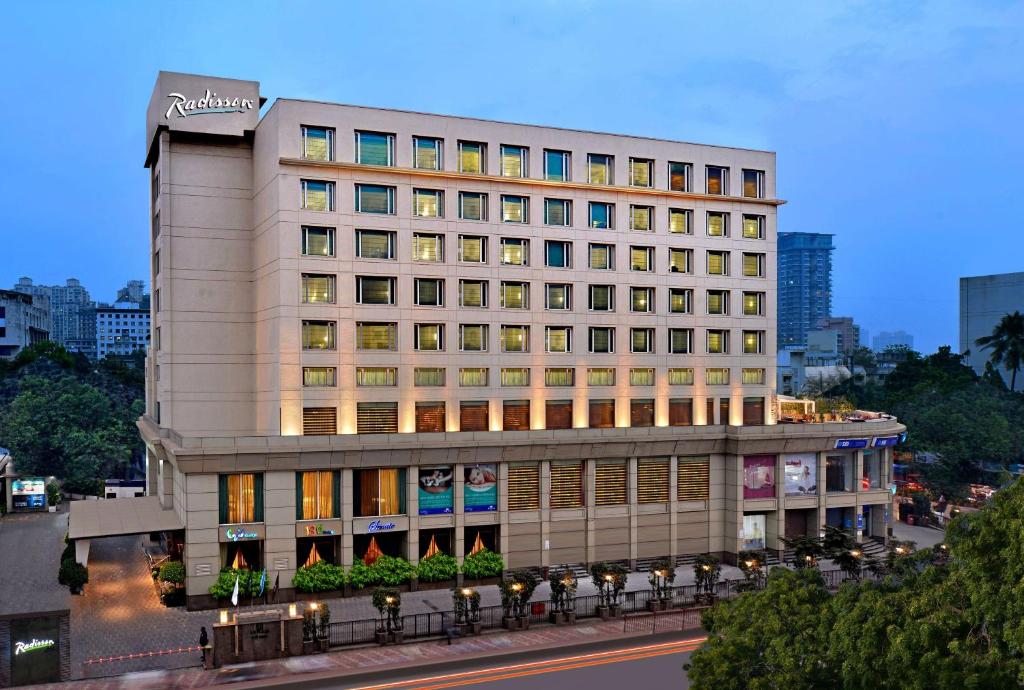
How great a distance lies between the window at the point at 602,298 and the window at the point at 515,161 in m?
9.24

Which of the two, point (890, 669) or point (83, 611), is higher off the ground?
point (890, 669)

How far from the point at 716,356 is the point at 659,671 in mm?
30220

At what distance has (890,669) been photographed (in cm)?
2066

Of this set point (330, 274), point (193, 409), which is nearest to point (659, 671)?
point (330, 274)

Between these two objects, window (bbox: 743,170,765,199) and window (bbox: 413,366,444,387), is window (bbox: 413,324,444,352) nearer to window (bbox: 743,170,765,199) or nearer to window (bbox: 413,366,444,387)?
window (bbox: 413,366,444,387)

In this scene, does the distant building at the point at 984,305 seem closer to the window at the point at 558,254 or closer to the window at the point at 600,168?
the window at the point at 600,168

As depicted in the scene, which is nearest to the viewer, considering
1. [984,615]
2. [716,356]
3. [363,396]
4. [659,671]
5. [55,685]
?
[984,615]

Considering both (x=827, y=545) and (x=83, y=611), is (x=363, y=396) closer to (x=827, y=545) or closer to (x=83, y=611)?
(x=83, y=611)

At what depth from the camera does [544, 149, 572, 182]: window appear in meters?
58.7

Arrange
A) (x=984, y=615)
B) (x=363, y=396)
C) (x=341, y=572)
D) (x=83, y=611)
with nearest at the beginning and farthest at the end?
1. (x=984, y=615)
2. (x=83, y=611)
3. (x=341, y=572)
4. (x=363, y=396)

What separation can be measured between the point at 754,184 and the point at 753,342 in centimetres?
1178

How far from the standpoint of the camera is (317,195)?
53.0 m

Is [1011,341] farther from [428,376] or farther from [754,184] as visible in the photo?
[428,376]

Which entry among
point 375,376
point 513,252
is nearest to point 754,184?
point 513,252
